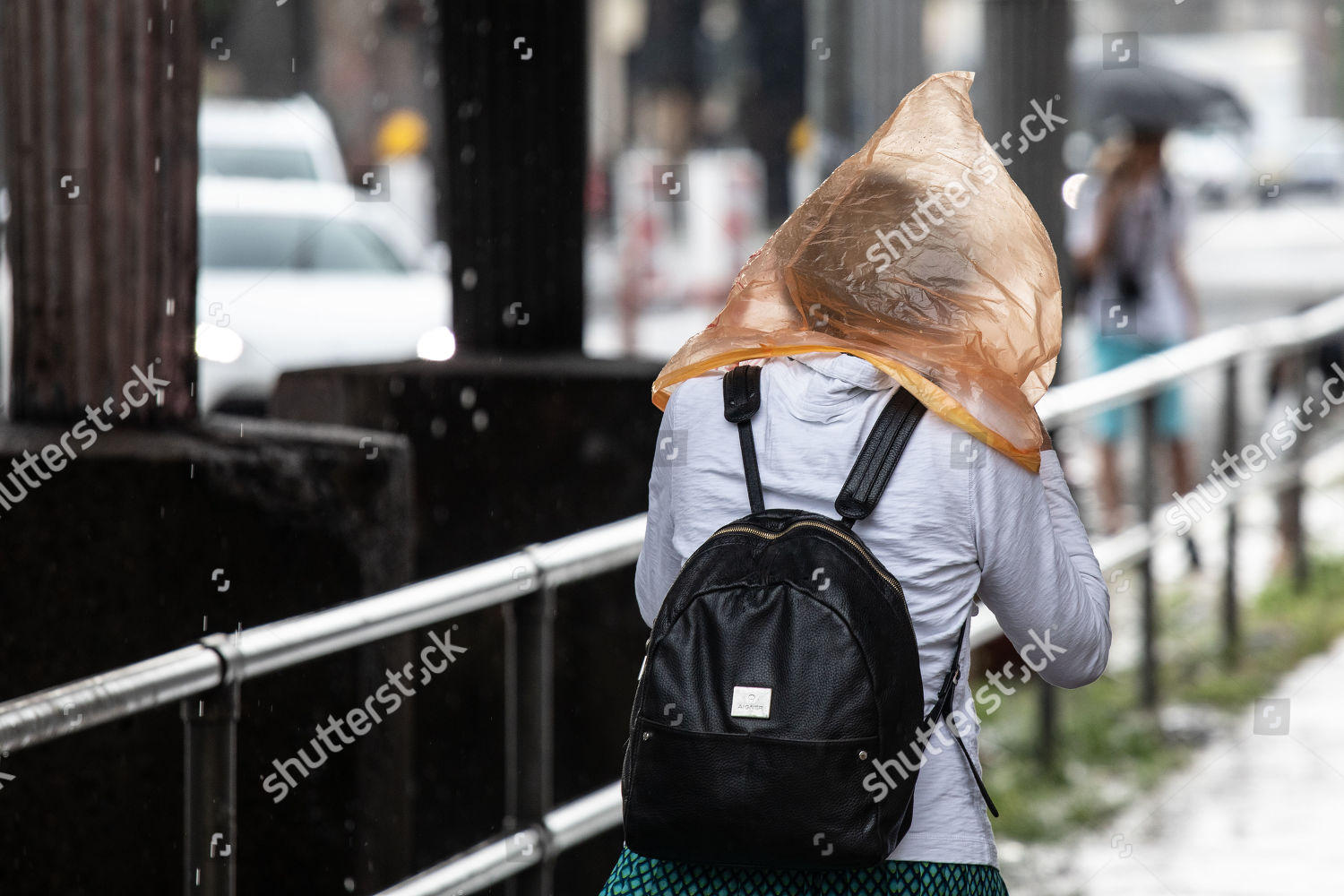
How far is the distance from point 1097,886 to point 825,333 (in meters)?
2.66

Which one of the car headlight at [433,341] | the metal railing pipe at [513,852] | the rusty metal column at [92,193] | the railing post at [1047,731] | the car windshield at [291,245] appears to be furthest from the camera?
the car windshield at [291,245]

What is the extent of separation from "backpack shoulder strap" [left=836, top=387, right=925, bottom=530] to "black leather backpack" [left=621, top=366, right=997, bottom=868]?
28 millimetres

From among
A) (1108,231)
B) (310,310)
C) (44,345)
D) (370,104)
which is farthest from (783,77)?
(44,345)

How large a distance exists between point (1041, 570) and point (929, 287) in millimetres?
338

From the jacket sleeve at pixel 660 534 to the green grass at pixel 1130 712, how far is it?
107 inches

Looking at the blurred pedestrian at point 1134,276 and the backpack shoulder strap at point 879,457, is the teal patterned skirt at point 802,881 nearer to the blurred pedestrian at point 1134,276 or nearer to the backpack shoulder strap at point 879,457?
A: the backpack shoulder strap at point 879,457

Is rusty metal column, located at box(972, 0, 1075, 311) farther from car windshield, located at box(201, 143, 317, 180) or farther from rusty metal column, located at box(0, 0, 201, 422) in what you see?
→ car windshield, located at box(201, 143, 317, 180)

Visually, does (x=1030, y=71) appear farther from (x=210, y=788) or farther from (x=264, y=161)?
(x=264, y=161)

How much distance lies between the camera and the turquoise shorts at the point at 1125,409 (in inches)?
287

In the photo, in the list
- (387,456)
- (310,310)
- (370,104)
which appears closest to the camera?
(387,456)

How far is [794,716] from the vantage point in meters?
1.87

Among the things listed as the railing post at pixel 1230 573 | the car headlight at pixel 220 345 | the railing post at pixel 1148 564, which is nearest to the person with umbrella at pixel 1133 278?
the railing post at pixel 1230 573

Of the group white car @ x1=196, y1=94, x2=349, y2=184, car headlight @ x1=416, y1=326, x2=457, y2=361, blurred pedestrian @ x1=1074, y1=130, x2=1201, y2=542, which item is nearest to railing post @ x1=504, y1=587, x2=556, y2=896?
blurred pedestrian @ x1=1074, y1=130, x2=1201, y2=542

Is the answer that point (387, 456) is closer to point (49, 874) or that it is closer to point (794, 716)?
point (49, 874)
